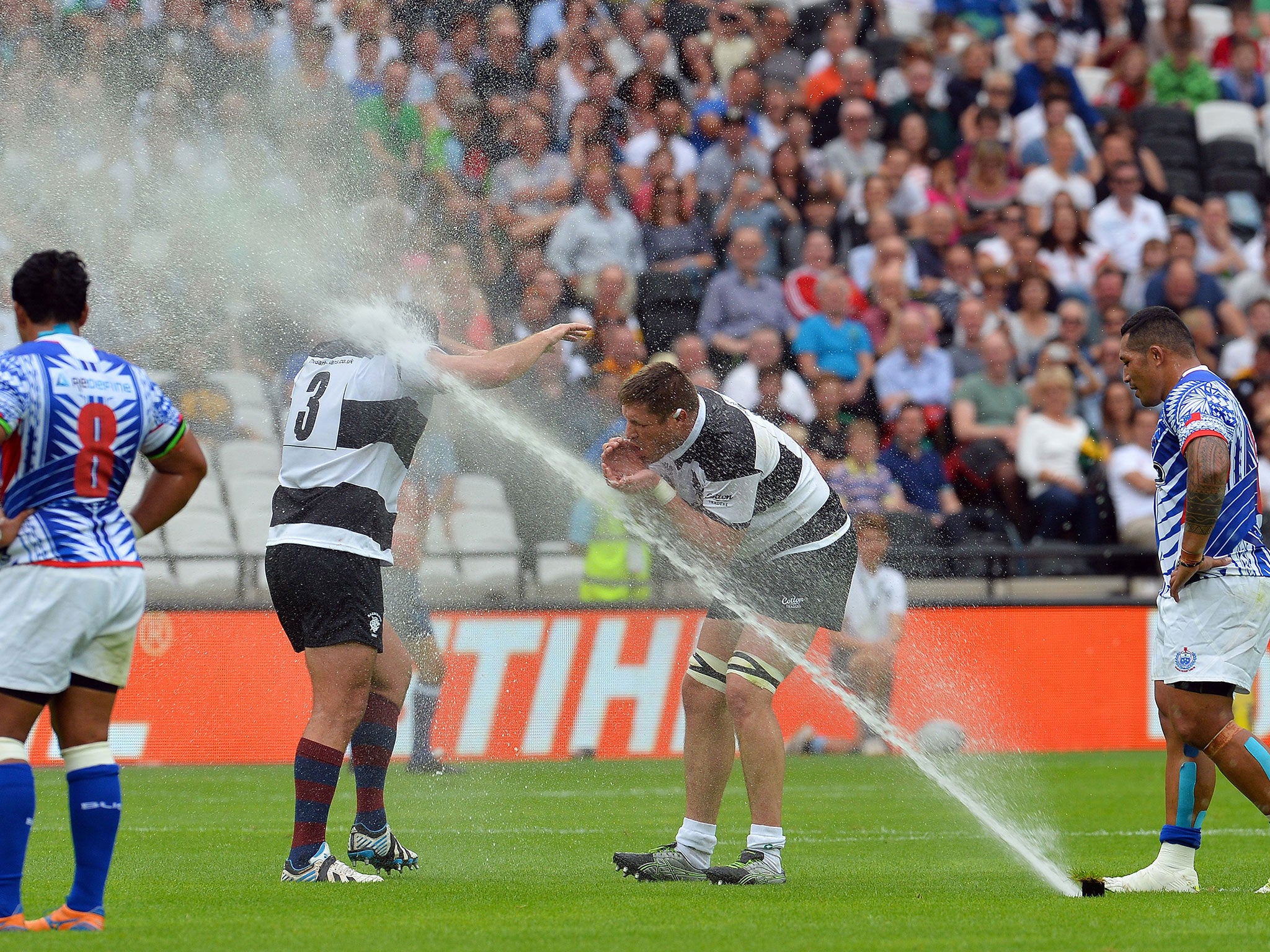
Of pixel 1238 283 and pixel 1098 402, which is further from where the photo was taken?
pixel 1238 283

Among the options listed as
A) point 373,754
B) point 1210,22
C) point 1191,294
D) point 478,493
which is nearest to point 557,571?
point 478,493

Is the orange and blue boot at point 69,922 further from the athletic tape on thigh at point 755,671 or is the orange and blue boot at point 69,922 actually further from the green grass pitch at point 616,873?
the athletic tape on thigh at point 755,671

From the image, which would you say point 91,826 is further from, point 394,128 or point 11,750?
point 394,128

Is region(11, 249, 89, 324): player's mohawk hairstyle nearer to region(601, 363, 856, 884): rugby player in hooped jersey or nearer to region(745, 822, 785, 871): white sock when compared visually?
region(601, 363, 856, 884): rugby player in hooped jersey

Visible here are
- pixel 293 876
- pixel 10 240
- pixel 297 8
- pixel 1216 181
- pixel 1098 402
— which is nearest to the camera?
pixel 293 876

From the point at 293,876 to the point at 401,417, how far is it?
1921 millimetres

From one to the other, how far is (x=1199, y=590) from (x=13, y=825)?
451 cm

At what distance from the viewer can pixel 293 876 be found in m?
7.21

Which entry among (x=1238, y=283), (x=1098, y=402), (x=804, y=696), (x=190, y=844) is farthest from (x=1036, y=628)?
(x=190, y=844)

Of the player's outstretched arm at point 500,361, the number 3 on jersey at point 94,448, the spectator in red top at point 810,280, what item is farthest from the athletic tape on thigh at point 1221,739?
the spectator in red top at point 810,280

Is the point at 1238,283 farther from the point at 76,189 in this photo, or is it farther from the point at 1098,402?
the point at 76,189

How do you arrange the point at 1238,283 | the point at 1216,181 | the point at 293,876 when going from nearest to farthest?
the point at 293,876 < the point at 1238,283 < the point at 1216,181

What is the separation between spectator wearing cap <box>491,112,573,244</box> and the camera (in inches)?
634

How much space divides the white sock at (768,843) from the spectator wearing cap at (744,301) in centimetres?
906
